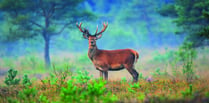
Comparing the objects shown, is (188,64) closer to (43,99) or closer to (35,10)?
(43,99)

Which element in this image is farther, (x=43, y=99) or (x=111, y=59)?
(x=111, y=59)

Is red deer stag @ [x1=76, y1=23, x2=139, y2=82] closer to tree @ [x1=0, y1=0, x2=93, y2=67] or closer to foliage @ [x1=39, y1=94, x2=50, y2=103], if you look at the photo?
foliage @ [x1=39, y1=94, x2=50, y2=103]

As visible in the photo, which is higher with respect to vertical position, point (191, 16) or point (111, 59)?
point (191, 16)

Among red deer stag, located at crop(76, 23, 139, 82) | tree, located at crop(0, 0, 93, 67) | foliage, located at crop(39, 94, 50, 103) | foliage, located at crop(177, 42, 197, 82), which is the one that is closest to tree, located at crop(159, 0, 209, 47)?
foliage, located at crop(177, 42, 197, 82)

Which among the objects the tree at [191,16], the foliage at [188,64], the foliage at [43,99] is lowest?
the foliage at [43,99]

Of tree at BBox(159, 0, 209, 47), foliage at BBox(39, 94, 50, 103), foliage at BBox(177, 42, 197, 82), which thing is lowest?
foliage at BBox(39, 94, 50, 103)

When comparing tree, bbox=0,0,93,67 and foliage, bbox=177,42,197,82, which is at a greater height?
tree, bbox=0,0,93,67

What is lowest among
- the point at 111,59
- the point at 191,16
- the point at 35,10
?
the point at 111,59

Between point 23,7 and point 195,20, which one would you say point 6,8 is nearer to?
point 23,7

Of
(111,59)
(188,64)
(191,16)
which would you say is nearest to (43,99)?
Result: (111,59)

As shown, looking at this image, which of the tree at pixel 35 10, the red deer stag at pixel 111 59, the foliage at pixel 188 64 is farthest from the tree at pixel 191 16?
the tree at pixel 35 10

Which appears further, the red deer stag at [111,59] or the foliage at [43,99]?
the red deer stag at [111,59]

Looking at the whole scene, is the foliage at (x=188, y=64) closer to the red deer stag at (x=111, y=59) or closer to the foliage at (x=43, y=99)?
the red deer stag at (x=111, y=59)

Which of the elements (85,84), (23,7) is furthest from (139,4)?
(85,84)
